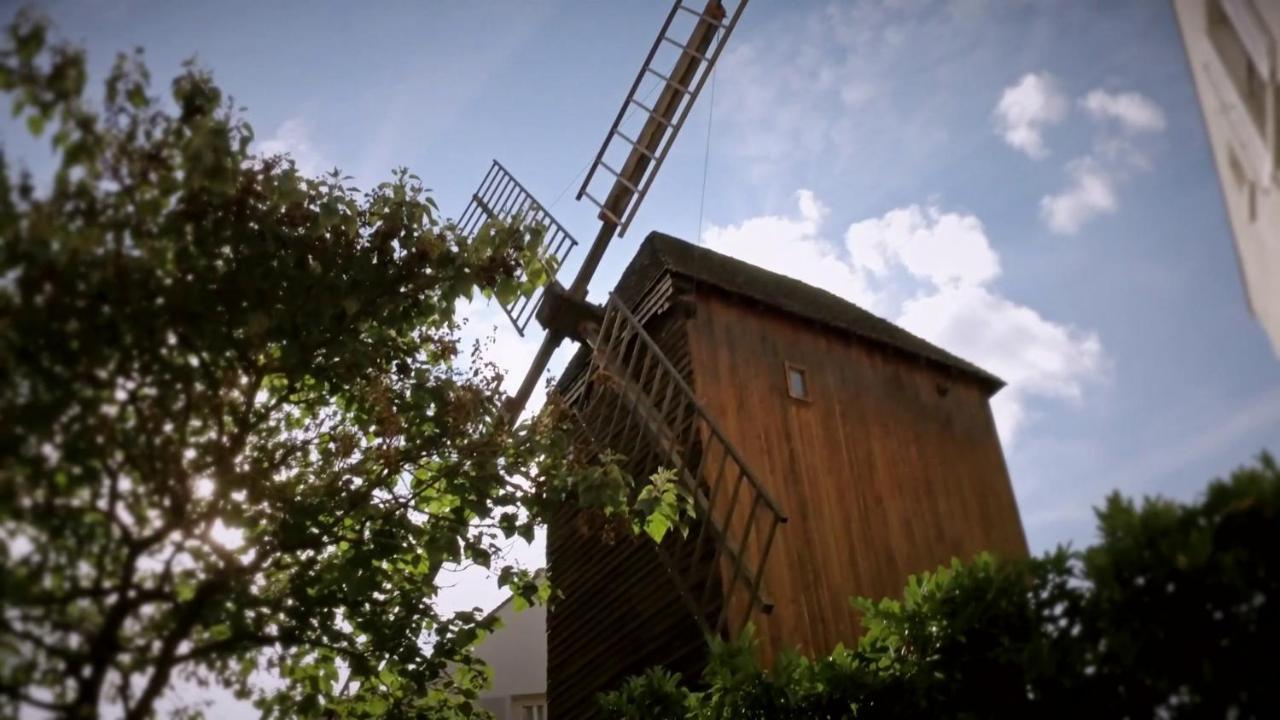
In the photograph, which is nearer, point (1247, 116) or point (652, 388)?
point (1247, 116)

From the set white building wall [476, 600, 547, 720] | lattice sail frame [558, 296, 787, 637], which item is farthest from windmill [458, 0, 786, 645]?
white building wall [476, 600, 547, 720]

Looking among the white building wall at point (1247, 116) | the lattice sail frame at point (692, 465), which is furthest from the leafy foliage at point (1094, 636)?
the lattice sail frame at point (692, 465)

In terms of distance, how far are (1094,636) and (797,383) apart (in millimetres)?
7191

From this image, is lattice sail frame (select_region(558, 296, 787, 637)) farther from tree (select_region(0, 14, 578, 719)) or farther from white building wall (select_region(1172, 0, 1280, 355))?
white building wall (select_region(1172, 0, 1280, 355))

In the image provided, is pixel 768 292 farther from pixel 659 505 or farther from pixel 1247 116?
pixel 1247 116

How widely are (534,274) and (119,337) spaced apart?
176 inches

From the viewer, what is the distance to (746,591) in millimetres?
8953

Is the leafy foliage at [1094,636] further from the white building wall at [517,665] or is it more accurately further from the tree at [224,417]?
the white building wall at [517,665]

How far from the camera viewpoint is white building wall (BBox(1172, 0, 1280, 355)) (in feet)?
12.3

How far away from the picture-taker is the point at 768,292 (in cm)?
1242

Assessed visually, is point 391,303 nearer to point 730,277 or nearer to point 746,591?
point 746,591

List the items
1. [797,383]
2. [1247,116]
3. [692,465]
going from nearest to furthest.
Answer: [1247,116], [692,465], [797,383]

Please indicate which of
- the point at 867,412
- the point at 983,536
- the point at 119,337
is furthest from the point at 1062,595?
the point at 983,536

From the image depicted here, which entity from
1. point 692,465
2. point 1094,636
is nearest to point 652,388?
point 692,465
